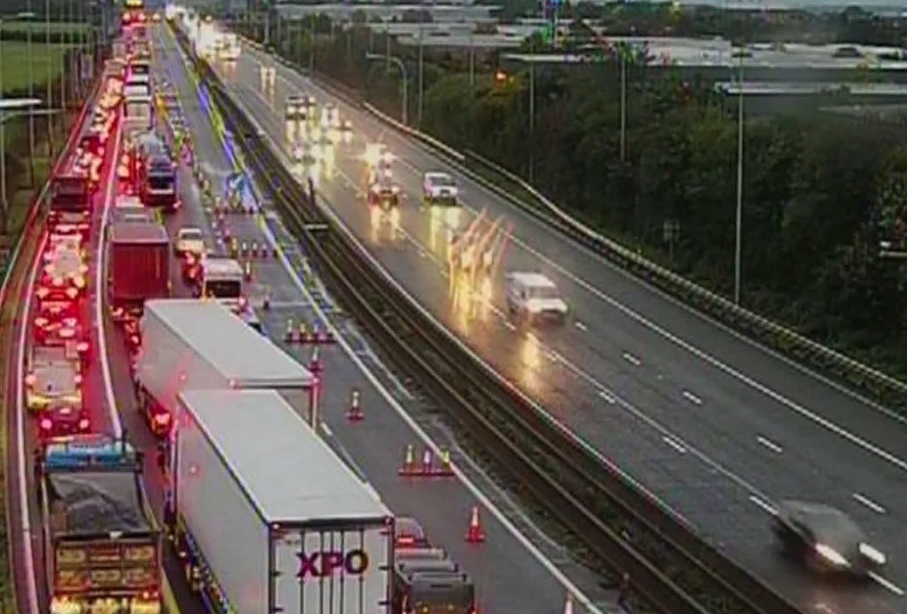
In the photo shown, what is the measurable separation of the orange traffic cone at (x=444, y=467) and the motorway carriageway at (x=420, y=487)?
40cm

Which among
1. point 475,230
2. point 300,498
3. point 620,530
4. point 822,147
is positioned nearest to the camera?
point 300,498

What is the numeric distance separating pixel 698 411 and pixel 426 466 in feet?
28.8

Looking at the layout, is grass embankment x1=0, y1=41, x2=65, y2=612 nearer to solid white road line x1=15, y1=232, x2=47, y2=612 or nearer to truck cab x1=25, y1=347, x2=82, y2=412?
solid white road line x1=15, y1=232, x2=47, y2=612

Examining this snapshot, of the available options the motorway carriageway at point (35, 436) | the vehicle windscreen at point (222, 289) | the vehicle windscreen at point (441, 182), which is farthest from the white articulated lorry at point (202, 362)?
the vehicle windscreen at point (441, 182)

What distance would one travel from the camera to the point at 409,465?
45.0 metres

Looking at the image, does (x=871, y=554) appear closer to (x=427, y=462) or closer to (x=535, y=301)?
(x=427, y=462)

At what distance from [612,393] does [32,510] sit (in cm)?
1821

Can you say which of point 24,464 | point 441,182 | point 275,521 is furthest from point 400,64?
point 275,521

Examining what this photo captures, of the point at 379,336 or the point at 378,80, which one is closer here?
the point at 379,336

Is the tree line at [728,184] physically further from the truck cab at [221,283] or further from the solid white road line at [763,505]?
the solid white road line at [763,505]

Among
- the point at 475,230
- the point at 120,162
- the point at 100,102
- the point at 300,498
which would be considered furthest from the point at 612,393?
the point at 100,102

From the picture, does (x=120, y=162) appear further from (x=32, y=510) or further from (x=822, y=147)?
(x=32, y=510)

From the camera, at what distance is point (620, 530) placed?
38312mm

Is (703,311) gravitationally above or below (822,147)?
below
